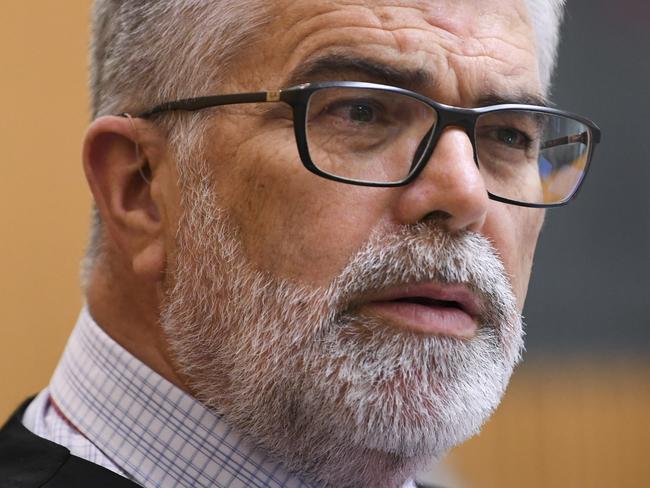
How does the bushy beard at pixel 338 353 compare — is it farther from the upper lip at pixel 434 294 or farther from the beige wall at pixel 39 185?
the beige wall at pixel 39 185

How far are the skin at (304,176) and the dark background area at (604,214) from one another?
Result: 2.35 meters

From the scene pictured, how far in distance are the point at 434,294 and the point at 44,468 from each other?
719mm

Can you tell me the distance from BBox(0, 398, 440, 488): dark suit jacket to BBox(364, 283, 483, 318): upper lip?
0.53 meters

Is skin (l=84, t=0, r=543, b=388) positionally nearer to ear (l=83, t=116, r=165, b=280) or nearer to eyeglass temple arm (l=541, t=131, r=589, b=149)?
ear (l=83, t=116, r=165, b=280)

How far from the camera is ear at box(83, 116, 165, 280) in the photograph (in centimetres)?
161

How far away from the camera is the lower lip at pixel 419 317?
4.60 ft

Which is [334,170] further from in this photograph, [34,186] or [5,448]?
[34,186]

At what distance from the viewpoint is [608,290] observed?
3.95 m

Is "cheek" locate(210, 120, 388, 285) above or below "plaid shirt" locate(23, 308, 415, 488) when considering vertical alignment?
above

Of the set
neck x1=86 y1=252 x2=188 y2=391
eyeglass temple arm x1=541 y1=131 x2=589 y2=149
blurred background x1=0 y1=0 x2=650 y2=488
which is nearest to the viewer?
neck x1=86 y1=252 x2=188 y2=391

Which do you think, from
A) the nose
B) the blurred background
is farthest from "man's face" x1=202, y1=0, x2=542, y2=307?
the blurred background

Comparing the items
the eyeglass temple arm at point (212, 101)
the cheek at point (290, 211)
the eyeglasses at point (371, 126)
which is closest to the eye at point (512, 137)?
the eyeglasses at point (371, 126)

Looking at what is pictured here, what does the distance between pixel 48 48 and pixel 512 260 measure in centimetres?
207

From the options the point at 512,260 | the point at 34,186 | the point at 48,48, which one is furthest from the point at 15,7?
the point at 512,260
